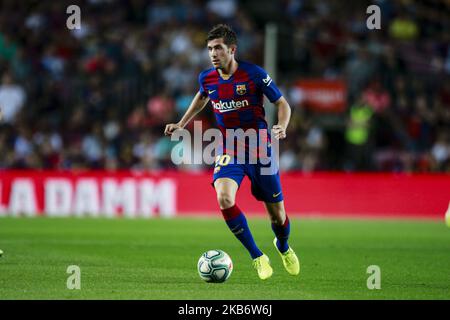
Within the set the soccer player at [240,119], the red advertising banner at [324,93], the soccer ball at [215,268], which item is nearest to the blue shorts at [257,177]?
the soccer player at [240,119]

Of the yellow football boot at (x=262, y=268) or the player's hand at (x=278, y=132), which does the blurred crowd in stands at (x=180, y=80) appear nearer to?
the yellow football boot at (x=262, y=268)

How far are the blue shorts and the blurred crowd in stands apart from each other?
39.9 feet

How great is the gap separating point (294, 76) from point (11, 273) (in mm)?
14812

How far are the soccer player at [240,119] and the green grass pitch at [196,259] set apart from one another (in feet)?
1.51

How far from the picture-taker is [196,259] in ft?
40.2

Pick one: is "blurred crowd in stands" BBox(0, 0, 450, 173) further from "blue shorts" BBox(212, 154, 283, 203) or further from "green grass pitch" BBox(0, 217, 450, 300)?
"blue shorts" BBox(212, 154, 283, 203)

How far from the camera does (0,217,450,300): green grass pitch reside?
29.5ft

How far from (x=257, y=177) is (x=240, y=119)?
0.65m

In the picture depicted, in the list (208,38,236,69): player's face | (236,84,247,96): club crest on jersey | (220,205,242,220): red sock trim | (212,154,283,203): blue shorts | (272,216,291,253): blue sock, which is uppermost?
(208,38,236,69): player's face

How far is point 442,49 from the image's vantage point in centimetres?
2442

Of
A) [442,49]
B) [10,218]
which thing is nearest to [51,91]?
→ [10,218]

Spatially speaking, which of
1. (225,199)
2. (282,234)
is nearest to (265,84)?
(225,199)

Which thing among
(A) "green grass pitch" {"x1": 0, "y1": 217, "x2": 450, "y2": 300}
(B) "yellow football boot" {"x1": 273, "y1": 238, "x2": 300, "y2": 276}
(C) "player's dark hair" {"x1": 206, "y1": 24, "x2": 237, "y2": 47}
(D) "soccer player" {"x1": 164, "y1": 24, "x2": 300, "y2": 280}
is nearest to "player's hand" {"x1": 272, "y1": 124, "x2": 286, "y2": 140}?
(D) "soccer player" {"x1": 164, "y1": 24, "x2": 300, "y2": 280}

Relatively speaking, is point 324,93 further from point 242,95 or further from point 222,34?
point 222,34
